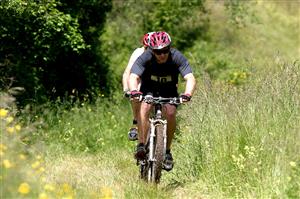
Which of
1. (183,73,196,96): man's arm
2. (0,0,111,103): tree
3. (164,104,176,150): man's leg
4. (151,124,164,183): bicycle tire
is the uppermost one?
(0,0,111,103): tree

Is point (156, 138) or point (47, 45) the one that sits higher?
point (47, 45)

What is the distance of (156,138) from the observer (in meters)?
7.16

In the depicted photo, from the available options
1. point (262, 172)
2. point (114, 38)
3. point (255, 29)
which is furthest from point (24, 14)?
point (255, 29)

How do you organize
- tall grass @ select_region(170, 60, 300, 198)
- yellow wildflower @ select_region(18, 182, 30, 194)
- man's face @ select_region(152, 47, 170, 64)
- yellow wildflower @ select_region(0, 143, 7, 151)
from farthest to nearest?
man's face @ select_region(152, 47, 170, 64)
tall grass @ select_region(170, 60, 300, 198)
yellow wildflower @ select_region(0, 143, 7, 151)
yellow wildflower @ select_region(18, 182, 30, 194)

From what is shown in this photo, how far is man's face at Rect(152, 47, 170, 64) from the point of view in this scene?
730 centimetres

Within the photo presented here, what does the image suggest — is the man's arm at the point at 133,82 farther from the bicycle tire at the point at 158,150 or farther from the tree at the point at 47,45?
the tree at the point at 47,45

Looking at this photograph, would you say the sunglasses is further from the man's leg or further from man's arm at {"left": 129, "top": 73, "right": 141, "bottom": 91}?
the man's leg

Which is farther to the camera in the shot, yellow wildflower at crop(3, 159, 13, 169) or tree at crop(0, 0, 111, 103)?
tree at crop(0, 0, 111, 103)

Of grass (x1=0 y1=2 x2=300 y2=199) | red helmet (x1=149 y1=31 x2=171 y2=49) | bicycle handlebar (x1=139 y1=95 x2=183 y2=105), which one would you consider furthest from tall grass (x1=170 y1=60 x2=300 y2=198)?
red helmet (x1=149 y1=31 x2=171 y2=49)

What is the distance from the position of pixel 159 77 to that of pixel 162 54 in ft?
1.15

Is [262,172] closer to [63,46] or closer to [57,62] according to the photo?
[63,46]

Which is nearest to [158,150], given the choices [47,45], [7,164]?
[7,164]

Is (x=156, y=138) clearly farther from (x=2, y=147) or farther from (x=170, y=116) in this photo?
(x=2, y=147)

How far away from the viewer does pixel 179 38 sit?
71.4 feet
